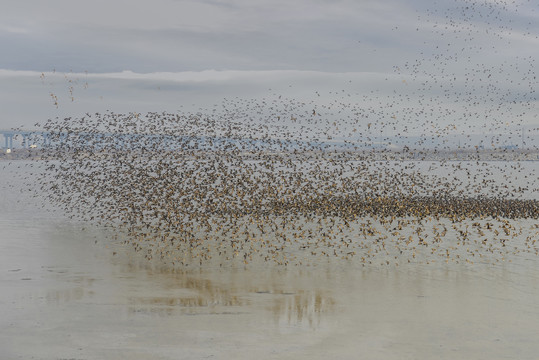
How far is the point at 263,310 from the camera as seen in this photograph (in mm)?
19672

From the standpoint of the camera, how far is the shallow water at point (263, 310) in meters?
15.7

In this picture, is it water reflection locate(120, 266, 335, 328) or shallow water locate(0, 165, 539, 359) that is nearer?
shallow water locate(0, 165, 539, 359)

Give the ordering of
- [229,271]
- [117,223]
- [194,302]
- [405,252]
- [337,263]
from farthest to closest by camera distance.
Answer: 1. [117,223]
2. [405,252]
3. [337,263]
4. [229,271]
5. [194,302]

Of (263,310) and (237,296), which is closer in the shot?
(263,310)

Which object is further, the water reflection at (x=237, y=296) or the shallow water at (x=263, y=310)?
the water reflection at (x=237, y=296)

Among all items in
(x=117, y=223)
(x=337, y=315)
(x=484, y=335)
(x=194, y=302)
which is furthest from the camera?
(x=117, y=223)

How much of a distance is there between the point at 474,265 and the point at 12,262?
21.7 metres

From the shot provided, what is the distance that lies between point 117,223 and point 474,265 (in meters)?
23.9

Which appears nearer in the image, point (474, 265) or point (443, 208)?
point (474, 265)

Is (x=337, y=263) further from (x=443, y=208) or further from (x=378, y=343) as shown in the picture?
(x=443, y=208)

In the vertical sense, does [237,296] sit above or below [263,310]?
below

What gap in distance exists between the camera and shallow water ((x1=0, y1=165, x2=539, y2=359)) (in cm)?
1569

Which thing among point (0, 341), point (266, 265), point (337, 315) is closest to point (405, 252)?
point (266, 265)

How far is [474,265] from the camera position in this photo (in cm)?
2828
